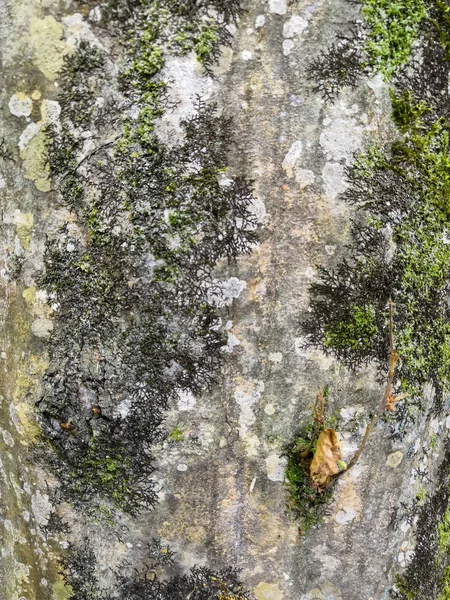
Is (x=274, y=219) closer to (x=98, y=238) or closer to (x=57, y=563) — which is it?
(x=98, y=238)

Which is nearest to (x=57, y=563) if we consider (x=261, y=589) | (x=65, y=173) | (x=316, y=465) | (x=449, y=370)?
(x=261, y=589)

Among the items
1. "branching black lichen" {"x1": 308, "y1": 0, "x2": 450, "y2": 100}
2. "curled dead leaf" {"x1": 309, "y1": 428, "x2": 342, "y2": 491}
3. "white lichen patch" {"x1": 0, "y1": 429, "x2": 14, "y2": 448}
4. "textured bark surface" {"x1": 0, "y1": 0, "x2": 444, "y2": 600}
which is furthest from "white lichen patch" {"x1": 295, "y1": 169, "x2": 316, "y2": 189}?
"white lichen patch" {"x1": 0, "y1": 429, "x2": 14, "y2": 448}

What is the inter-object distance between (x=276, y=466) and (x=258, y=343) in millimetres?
382

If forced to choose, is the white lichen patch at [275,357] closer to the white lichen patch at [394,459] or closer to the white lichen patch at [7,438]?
the white lichen patch at [394,459]

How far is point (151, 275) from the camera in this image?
1.70 meters

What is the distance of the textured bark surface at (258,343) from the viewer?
1.67 metres

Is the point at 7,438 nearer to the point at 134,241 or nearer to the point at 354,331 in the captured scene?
the point at 134,241

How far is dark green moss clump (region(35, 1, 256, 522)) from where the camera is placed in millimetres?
1658

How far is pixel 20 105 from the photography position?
5.67ft

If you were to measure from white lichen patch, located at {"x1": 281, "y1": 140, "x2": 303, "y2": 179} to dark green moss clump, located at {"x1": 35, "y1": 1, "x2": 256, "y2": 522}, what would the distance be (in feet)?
0.44

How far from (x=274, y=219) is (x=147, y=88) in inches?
20.0

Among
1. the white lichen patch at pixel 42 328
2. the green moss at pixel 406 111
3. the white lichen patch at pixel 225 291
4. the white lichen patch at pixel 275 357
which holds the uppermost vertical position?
the green moss at pixel 406 111

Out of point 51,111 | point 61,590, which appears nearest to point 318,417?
point 61,590

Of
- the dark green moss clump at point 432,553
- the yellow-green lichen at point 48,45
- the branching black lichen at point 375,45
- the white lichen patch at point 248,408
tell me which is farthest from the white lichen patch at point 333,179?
the dark green moss clump at point 432,553
